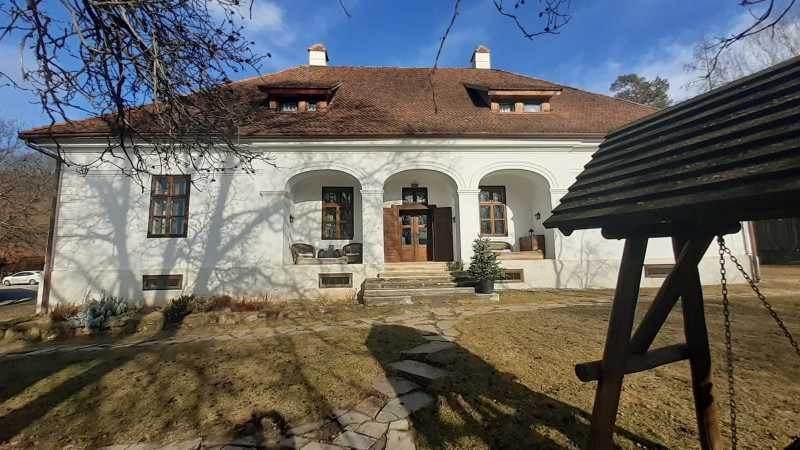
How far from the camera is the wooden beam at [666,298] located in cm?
193

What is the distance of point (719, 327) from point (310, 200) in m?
10.5

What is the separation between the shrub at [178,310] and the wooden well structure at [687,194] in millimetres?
8061

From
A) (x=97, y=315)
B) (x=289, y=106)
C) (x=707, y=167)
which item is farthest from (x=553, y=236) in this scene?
(x=97, y=315)

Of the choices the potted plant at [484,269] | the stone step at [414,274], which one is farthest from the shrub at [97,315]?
the potted plant at [484,269]

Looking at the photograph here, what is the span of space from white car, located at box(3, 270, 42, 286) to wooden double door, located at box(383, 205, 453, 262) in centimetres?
3211

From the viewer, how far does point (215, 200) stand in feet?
30.4

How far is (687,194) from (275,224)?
931 cm

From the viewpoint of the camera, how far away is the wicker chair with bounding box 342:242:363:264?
400 inches

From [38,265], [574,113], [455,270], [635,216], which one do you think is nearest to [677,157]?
[635,216]

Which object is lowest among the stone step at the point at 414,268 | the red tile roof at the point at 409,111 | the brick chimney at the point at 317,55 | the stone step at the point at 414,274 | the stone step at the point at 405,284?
the stone step at the point at 405,284

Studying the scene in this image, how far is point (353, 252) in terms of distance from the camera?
10430 mm

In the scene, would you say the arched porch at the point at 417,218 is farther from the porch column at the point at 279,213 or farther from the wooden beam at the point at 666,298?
the wooden beam at the point at 666,298

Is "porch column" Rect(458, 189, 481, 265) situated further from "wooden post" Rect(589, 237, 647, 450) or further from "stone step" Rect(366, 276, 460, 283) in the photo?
"wooden post" Rect(589, 237, 647, 450)

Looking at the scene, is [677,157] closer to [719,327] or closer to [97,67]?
[97,67]
